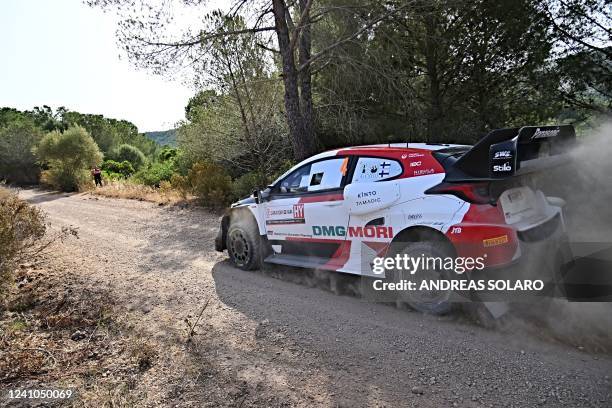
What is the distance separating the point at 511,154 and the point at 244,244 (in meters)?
3.68

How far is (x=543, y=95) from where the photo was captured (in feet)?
27.5

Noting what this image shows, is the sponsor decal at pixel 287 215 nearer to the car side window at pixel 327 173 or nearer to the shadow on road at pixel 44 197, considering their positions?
the car side window at pixel 327 173

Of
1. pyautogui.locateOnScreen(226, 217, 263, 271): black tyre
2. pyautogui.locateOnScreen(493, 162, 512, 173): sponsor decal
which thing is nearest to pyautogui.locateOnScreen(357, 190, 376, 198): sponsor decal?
pyautogui.locateOnScreen(493, 162, 512, 173): sponsor decal

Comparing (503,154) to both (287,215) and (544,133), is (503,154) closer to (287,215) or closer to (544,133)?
(544,133)

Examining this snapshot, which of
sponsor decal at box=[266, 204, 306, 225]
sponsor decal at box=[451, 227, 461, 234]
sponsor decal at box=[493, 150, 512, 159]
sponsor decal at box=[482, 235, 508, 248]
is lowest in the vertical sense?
sponsor decal at box=[482, 235, 508, 248]

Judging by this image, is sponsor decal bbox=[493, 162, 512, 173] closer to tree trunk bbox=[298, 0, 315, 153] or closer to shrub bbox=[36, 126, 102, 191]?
tree trunk bbox=[298, 0, 315, 153]

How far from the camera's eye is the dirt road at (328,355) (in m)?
2.60

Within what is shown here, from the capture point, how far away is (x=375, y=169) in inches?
159

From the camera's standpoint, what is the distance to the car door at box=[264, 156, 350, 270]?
431 cm

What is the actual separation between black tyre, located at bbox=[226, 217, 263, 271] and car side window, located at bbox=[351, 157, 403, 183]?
189cm

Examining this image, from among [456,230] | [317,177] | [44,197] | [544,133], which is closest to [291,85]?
[317,177]

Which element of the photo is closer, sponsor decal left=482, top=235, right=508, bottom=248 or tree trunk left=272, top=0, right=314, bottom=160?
sponsor decal left=482, top=235, right=508, bottom=248

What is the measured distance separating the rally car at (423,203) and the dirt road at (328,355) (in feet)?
1.60

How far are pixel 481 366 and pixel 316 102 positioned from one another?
9046mm
